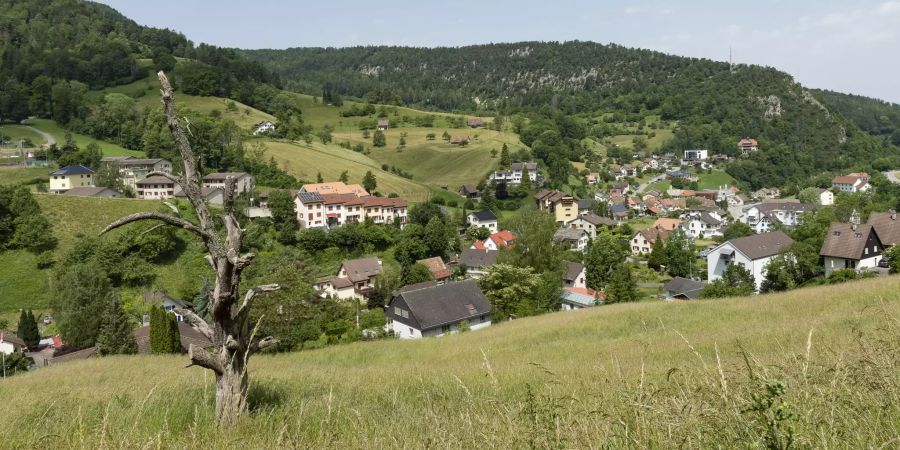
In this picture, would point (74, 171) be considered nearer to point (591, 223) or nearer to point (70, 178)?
point (70, 178)

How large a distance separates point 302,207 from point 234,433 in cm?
5378

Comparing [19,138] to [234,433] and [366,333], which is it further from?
[234,433]

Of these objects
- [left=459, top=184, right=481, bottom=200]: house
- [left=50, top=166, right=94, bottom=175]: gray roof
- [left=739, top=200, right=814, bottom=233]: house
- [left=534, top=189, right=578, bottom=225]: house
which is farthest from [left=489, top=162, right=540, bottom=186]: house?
[left=50, top=166, right=94, bottom=175]: gray roof

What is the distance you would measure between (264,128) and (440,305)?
240ft

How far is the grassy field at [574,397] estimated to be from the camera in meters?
2.64

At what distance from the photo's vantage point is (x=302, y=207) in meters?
55.8

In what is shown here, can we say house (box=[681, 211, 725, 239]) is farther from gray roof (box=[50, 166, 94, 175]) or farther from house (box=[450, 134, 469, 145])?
gray roof (box=[50, 166, 94, 175])

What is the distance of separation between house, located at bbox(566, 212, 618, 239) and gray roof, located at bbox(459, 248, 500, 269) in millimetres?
25400

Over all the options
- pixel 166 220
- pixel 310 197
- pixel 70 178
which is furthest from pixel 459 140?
pixel 166 220

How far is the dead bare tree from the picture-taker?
445 cm

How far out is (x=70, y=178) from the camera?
184 feet

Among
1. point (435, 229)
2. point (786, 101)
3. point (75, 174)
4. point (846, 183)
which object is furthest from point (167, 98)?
point (786, 101)

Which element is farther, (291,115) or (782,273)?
(291,115)

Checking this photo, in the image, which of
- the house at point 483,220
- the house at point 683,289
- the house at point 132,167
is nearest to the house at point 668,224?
the house at point 483,220
